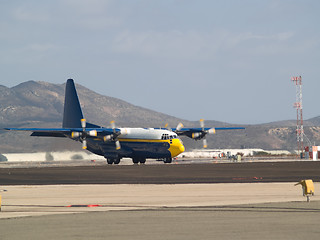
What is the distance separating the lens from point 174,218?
20.4 metres

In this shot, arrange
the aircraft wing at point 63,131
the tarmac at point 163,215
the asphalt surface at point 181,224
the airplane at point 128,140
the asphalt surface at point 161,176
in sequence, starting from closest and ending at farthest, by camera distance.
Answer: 1. the asphalt surface at point 181,224
2. the tarmac at point 163,215
3. the asphalt surface at point 161,176
4. the airplane at point 128,140
5. the aircraft wing at point 63,131

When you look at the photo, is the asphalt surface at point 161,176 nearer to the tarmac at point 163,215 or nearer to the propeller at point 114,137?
the tarmac at point 163,215

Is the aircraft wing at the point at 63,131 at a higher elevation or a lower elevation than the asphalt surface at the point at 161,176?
higher

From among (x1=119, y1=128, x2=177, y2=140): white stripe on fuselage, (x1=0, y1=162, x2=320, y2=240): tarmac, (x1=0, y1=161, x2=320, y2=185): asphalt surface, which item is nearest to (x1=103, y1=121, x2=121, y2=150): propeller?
(x1=119, y1=128, x2=177, y2=140): white stripe on fuselage

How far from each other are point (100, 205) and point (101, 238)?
10.2 m

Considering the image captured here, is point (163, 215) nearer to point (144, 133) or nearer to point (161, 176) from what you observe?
point (161, 176)

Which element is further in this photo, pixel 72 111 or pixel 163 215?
pixel 72 111

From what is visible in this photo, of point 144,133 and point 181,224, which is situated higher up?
point 144,133

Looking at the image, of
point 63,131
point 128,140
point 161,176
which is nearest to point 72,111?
point 63,131

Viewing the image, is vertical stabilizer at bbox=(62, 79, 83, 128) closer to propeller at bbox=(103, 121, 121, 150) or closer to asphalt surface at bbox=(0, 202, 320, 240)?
propeller at bbox=(103, 121, 121, 150)

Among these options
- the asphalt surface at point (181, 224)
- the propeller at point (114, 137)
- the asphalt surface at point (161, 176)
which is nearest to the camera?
the asphalt surface at point (181, 224)

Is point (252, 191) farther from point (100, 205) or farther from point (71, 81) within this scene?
point (71, 81)

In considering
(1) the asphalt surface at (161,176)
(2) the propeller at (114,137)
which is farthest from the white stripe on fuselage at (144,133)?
(1) the asphalt surface at (161,176)

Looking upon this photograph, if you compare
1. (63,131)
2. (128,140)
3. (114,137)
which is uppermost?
(63,131)
